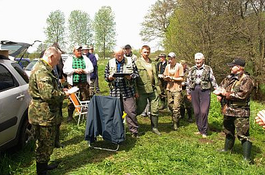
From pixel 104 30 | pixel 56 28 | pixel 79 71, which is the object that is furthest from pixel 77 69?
pixel 56 28

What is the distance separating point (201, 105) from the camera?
5.67 m

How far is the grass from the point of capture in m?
3.71

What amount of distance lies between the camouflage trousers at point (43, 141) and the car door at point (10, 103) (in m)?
0.66

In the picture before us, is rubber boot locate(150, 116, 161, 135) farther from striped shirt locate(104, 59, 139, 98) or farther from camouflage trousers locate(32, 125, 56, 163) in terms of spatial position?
camouflage trousers locate(32, 125, 56, 163)

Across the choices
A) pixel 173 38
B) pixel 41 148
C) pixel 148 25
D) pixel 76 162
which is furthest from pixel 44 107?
pixel 148 25

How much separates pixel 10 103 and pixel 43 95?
97cm

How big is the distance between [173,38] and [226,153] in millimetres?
11218

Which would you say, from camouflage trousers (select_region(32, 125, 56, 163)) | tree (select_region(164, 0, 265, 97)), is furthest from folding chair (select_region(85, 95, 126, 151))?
tree (select_region(164, 0, 265, 97))

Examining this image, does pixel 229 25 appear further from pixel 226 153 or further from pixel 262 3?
pixel 226 153

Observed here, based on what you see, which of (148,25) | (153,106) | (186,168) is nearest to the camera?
(186,168)

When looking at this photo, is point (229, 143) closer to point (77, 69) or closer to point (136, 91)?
point (136, 91)

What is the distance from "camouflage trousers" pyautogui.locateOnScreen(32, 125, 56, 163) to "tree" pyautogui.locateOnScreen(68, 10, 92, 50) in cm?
3483

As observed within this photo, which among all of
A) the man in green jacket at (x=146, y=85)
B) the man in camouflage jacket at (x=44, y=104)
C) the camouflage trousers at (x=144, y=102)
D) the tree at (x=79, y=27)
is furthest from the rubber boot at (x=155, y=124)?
the tree at (x=79, y=27)

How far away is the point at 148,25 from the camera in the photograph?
100 feet
